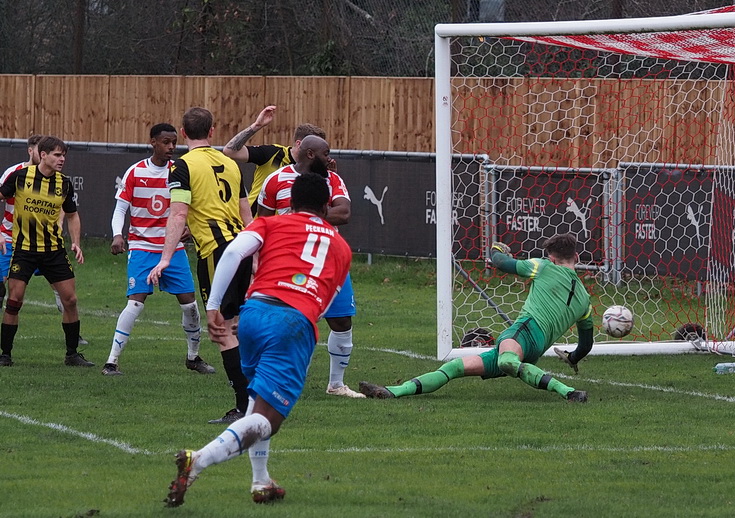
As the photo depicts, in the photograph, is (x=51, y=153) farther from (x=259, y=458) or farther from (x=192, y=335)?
(x=259, y=458)

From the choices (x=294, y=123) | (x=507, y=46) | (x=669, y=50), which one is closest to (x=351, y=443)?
(x=669, y=50)

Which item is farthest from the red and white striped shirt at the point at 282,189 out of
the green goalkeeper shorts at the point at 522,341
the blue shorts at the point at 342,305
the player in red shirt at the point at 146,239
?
the player in red shirt at the point at 146,239

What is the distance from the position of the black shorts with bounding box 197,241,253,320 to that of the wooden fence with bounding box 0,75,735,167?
641cm

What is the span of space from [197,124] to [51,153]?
8.28 ft

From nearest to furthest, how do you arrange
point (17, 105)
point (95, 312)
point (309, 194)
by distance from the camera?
point (309, 194), point (95, 312), point (17, 105)

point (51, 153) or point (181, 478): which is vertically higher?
point (51, 153)

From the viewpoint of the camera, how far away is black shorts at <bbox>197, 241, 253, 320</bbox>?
22.4 ft

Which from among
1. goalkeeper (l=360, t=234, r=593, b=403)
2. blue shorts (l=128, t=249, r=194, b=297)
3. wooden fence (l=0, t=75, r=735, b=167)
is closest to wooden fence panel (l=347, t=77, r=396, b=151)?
wooden fence (l=0, t=75, r=735, b=167)

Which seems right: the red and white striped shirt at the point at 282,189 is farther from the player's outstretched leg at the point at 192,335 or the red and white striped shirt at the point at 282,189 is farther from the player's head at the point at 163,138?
the player's outstretched leg at the point at 192,335

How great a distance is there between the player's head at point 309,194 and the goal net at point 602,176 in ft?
15.7

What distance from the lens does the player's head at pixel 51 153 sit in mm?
10234

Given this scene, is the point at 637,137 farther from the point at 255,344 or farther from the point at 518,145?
the point at 255,344

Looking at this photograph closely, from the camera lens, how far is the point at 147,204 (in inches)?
403

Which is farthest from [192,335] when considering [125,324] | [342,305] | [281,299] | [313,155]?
[281,299]
